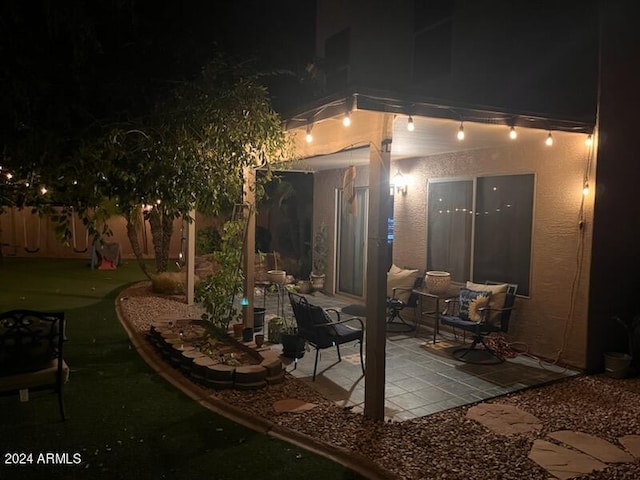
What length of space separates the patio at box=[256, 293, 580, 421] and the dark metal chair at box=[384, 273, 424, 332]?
0.81 metres

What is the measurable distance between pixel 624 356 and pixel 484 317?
61.1 inches

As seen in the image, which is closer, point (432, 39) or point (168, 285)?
point (432, 39)

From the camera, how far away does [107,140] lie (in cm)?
448

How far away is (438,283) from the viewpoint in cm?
726

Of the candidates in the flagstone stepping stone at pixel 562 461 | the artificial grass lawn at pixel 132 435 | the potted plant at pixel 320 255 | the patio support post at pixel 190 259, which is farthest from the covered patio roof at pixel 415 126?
the potted plant at pixel 320 255

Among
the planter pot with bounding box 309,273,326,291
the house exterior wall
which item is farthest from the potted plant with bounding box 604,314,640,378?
the planter pot with bounding box 309,273,326,291

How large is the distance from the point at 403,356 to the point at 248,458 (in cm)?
301

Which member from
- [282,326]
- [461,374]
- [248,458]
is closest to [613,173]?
[461,374]

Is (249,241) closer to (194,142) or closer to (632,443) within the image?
(194,142)

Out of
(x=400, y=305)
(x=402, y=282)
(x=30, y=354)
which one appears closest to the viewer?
(x=30, y=354)

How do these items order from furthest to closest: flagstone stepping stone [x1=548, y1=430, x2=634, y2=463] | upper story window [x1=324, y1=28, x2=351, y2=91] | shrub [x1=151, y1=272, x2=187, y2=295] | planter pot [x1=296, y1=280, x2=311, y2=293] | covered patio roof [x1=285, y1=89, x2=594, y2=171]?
planter pot [x1=296, y1=280, x2=311, y2=293] → shrub [x1=151, y1=272, x2=187, y2=295] → upper story window [x1=324, y1=28, x2=351, y2=91] → covered patio roof [x1=285, y1=89, x2=594, y2=171] → flagstone stepping stone [x1=548, y1=430, x2=634, y2=463]

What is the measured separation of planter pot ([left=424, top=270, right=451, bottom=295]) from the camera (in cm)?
726

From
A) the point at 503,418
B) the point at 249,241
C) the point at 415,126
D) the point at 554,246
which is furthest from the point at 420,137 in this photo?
the point at 503,418

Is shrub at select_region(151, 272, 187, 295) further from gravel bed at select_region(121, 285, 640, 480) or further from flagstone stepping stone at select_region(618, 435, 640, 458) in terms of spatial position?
flagstone stepping stone at select_region(618, 435, 640, 458)
